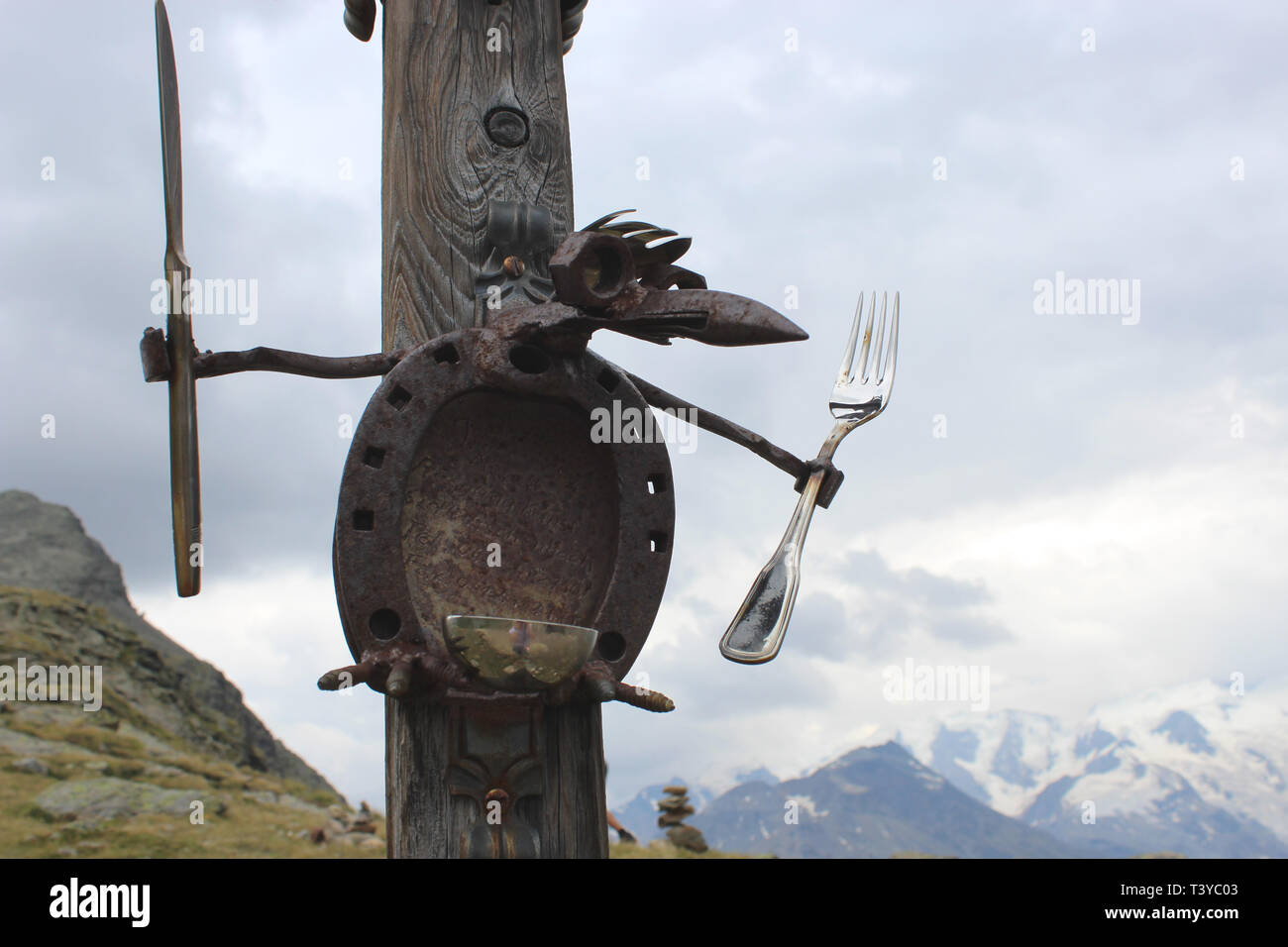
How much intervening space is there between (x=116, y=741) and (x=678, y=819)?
23.1 feet

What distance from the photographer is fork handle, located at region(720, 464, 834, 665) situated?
2.50 m

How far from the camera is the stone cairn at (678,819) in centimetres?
962

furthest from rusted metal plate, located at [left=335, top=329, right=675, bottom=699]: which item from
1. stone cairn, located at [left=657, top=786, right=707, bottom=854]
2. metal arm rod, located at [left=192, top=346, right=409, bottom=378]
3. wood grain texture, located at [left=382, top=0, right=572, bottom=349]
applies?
stone cairn, located at [left=657, top=786, right=707, bottom=854]

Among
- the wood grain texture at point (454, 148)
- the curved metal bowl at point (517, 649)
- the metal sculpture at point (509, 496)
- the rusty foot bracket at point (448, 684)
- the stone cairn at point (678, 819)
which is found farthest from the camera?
the stone cairn at point (678, 819)

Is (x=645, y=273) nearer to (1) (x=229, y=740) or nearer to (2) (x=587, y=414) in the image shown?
(2) (x=587, y=414)

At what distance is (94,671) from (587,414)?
46.8ft

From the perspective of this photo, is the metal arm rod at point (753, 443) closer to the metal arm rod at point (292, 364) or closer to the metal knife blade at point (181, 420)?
Answer: the metal arm rod at point (292, 364)

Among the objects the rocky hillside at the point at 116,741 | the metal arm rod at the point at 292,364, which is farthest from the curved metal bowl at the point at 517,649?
the rocky hillside at the point at 116,741

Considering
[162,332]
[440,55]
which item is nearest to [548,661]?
[162,332]

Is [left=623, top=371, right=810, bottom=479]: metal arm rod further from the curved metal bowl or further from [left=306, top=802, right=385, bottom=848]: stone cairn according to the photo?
[left=306, top=802, right=385, bottom=848]: stone cairn

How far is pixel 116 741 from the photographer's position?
42.2ft

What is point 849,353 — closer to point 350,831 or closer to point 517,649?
point 517,649

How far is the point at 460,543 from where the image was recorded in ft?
8.23
